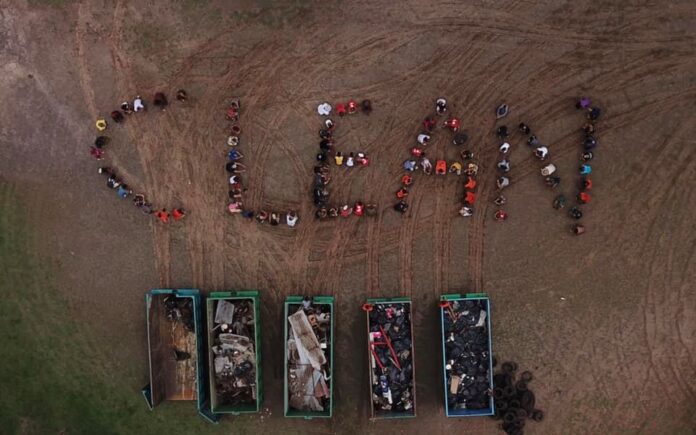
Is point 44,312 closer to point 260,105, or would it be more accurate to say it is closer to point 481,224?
point 260,105

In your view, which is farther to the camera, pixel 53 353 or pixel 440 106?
pixel 53 353

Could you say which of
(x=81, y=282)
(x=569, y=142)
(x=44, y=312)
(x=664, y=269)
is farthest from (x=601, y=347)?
(x=44, y=312)

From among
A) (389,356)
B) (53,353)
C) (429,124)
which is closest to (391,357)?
(389,356)

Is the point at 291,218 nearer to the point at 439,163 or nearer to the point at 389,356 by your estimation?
the point at 439,163

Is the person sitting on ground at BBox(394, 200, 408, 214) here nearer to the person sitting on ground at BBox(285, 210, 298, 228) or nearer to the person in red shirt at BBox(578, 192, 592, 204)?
the person sitting on ground at BBox(285, 210, 298, 228)

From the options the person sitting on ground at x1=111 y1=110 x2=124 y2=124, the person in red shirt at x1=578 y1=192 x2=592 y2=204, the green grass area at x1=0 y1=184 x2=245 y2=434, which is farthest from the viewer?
the green grass area at x1=0 y1=184 x2=245 y2=434

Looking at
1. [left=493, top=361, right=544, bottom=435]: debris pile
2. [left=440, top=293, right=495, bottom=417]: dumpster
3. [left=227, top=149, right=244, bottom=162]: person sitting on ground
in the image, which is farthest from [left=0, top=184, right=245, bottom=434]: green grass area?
[left=493, top=361, right=544, bottom=435]: debris pile
